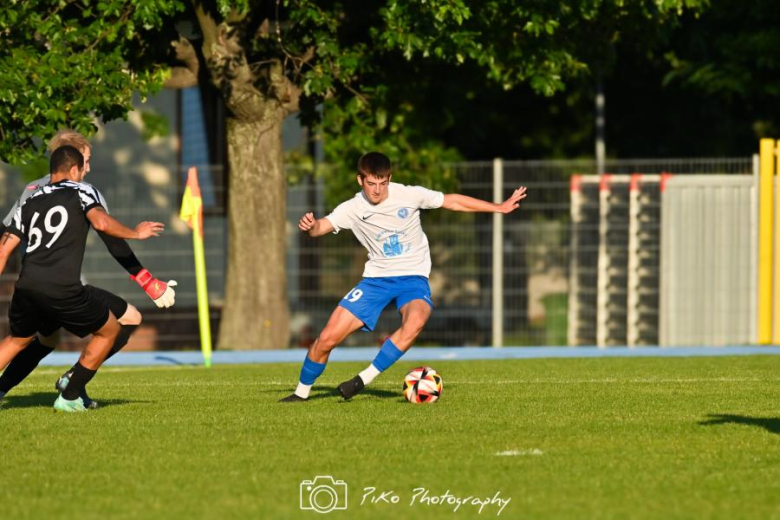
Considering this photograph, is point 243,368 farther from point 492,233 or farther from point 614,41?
point 614,41

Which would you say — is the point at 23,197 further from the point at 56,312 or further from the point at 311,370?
the point at 311,370

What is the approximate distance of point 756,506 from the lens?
665cm

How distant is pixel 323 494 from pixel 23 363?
4.55 meters

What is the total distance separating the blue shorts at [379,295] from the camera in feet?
36.6

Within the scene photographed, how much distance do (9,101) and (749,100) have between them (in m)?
14.8

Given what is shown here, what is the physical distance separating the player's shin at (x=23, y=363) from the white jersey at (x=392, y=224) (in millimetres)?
2262

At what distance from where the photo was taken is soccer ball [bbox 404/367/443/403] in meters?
10.9

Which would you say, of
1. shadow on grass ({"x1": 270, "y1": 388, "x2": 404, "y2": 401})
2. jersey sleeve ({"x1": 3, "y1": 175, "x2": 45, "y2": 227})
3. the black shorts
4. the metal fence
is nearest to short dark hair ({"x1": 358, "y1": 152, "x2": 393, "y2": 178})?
shadow on grass ({"x1": 270, "y1": 388, "x2": 404, "y2": 401})

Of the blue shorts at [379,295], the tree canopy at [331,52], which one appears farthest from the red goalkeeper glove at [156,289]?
the tree canopy at [331,52]

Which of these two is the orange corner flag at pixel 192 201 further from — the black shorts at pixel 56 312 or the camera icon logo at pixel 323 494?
the camera icon logo at pixel 323 494

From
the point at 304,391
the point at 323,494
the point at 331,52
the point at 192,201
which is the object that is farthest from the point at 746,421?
the point at 331,52

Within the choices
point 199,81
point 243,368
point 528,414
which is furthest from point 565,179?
point 528,414

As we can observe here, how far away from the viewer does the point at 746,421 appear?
9.55m

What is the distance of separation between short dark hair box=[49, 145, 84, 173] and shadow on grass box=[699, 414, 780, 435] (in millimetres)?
4370
